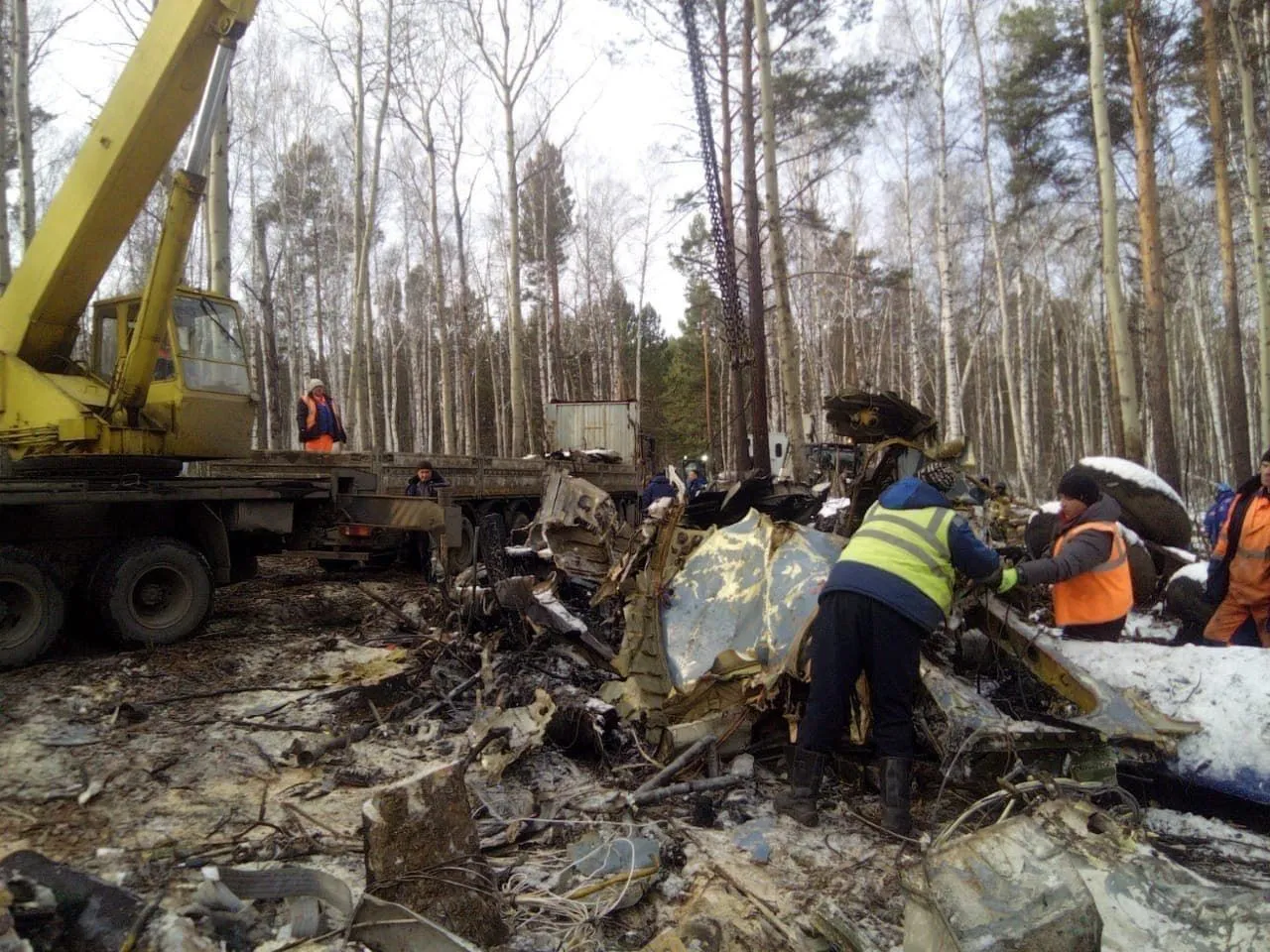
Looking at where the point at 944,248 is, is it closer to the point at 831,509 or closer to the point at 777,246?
the point at 777,246

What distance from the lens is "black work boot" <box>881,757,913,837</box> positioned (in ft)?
11.3

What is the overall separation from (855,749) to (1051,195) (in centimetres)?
2194

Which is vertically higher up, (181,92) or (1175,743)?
(181,92)

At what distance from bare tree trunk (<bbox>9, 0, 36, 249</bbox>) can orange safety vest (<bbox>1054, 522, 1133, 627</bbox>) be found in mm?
14101

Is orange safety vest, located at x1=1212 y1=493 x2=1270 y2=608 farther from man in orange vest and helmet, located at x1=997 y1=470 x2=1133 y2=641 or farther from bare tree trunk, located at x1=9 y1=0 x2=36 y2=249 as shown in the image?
bare tree trunk, located at x1=9 y1=0 x2=36 y2=249

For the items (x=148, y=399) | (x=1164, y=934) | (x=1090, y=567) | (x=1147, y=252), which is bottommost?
(x=1164, y=934)

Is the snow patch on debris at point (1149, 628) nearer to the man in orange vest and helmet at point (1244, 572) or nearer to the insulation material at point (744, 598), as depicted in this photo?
the man in orange vest and helmet at point (1244, 572)

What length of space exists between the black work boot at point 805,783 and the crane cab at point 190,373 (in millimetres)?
5392

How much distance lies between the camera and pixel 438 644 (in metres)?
5.83

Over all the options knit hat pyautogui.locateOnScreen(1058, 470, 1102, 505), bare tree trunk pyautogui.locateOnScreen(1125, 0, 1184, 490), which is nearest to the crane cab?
knit hat pyautogui.locateOnScreen(1058, 470, 1102, 505)

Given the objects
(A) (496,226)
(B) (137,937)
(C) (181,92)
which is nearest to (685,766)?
(B) (137,937)

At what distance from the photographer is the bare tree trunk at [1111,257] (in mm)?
10016

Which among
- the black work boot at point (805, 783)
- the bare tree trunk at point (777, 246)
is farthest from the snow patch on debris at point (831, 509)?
the bare tree trunk at point (777, 246)

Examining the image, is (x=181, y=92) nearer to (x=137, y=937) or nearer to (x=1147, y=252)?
(x=137, y=937)
